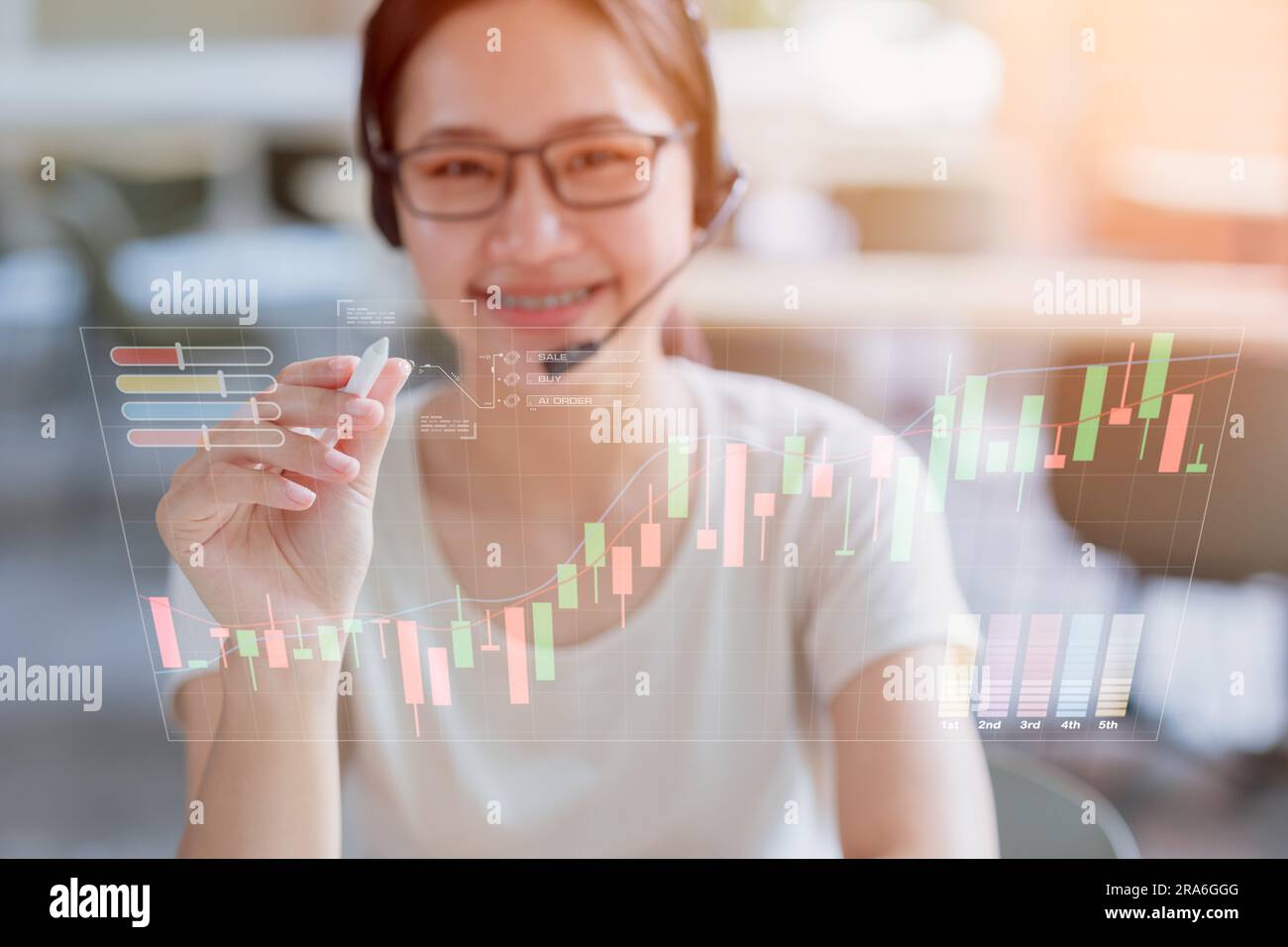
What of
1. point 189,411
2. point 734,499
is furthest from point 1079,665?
point 189,411

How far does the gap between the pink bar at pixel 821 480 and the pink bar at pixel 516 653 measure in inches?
8.1

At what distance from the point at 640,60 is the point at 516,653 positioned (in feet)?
1.23

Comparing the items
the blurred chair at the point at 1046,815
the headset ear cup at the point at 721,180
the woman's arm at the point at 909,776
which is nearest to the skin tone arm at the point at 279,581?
the headset ear cup at the point at 721,180

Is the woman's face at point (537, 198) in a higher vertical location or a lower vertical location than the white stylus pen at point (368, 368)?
higher

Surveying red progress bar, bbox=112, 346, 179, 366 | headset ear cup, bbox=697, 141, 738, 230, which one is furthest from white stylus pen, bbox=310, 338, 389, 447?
headset ear cup, bbox=697, 141, 738, 230

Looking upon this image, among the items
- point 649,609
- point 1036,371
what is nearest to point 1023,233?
point 1036,371

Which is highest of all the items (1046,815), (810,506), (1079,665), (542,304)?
(542,304)

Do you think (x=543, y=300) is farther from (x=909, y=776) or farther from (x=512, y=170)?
(x=909, y=776)

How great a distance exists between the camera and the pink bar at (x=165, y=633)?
0.61 meters

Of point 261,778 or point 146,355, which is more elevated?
point 146,355

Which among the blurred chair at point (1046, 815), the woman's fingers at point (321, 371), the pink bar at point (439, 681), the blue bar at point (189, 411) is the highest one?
the woman's fingers at point (321, 371)

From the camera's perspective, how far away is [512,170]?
21.4 inches

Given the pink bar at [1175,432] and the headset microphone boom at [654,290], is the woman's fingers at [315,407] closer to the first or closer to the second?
the headset microphone boom at [654,290]

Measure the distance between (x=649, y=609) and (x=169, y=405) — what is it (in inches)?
12.9
